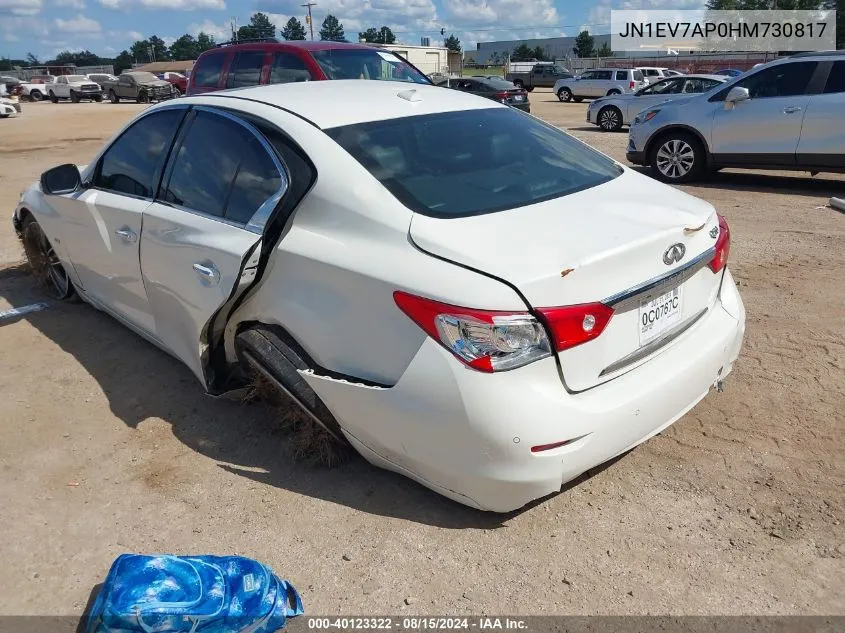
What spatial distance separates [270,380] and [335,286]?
612 mm

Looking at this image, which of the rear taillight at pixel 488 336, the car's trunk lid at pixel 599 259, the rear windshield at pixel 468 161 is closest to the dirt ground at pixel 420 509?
the car's trunk lid at pixel 599 259

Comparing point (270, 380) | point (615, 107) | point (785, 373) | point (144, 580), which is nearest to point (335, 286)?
point (270, 380)

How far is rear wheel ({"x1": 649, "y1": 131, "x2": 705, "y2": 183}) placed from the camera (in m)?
9.75

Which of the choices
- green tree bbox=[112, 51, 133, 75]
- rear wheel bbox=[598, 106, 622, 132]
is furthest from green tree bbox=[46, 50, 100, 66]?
rear wheel bbox=[598, 106, 622, 132]

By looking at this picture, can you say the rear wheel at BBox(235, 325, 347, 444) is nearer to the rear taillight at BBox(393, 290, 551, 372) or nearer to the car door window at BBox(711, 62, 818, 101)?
the rear taillight at BBox(393, 290, 551, 372)

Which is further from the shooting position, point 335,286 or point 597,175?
point 597,175

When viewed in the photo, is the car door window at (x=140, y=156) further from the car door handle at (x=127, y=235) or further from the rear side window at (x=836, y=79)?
the rear side window at (x=836, y=79)

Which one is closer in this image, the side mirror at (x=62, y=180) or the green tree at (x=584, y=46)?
the side mirror at (x=62, y=180)

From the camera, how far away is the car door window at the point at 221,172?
10.3ft

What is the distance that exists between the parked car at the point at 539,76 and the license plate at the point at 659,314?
44.1 metres

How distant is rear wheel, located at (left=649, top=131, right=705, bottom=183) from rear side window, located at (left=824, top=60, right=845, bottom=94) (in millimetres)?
1629

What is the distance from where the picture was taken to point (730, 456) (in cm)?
315

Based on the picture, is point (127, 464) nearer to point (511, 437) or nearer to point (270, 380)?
point (270, 380)

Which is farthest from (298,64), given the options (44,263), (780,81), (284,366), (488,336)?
(488,336)
